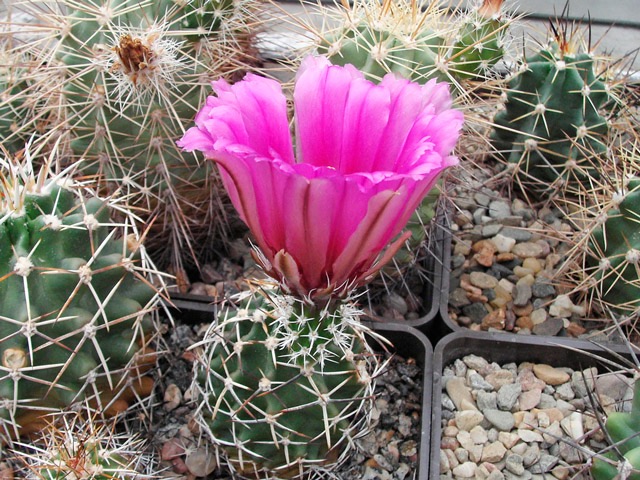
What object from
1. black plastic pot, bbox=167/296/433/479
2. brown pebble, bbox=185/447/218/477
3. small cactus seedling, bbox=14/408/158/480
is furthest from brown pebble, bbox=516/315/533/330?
small cactus seedling, bbox=14/408/158/480

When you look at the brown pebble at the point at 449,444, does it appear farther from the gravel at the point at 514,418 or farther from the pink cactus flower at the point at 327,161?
the pink cactus flower at the point at 327,161

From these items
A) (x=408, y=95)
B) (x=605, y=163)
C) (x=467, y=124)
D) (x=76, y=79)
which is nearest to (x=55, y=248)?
(x=76, y=79)

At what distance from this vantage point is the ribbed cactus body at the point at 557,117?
156cm

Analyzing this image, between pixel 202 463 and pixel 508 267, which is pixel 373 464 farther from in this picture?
pixel 508 267

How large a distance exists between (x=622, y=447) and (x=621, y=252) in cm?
50

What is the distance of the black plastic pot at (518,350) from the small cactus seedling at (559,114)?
0.39 m

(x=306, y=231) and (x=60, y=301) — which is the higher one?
(x=306, y=231)

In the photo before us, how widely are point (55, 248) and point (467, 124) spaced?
817 mm

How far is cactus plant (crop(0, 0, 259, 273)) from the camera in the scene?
3.92 feet

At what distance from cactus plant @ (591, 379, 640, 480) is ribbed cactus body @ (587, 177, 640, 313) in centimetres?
36

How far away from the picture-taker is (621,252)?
137 centimetres

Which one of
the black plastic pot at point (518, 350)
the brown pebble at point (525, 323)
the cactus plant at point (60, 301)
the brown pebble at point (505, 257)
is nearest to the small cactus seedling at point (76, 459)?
the cactus plant at point (60, 301)

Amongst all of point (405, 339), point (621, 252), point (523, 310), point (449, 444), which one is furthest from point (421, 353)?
point (621, 252)

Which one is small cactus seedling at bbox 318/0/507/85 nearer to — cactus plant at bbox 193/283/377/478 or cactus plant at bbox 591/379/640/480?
cactus plant at bbox 193/283/377/478
